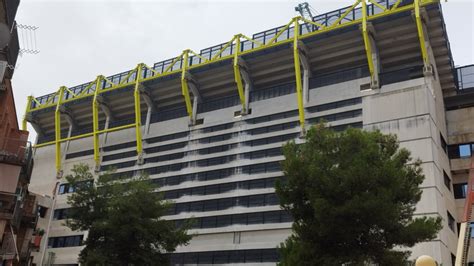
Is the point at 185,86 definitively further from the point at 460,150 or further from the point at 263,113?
the point at 460,150

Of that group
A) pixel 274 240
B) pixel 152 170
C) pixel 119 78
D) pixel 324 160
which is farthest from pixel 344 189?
pixel 119 78

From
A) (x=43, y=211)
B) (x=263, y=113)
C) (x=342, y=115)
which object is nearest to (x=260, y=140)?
(x=263, y=113)

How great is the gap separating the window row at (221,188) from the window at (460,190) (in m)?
17.1

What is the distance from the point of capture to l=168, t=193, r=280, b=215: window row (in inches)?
1787

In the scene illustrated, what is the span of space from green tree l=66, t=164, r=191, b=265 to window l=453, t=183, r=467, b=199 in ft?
88.4

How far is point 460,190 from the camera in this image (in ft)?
150

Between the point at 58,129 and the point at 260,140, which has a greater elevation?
the point at 58,129

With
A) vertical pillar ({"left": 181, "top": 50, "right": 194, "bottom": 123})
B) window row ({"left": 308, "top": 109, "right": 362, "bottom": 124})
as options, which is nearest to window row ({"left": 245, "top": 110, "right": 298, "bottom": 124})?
window row ({"left": 308, "top": 109, "right": 362, "bottom": 124})

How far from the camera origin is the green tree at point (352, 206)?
832 inches

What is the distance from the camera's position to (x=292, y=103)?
48281 millimetres

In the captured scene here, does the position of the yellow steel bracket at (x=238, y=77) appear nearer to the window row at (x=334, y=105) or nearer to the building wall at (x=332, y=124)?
the building wall at (x=332, y=124)

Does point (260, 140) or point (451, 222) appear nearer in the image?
point (451, 222)

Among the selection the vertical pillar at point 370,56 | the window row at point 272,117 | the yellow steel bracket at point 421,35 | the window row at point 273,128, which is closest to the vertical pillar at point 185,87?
the window row at point 272,117

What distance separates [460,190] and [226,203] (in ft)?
72.8
